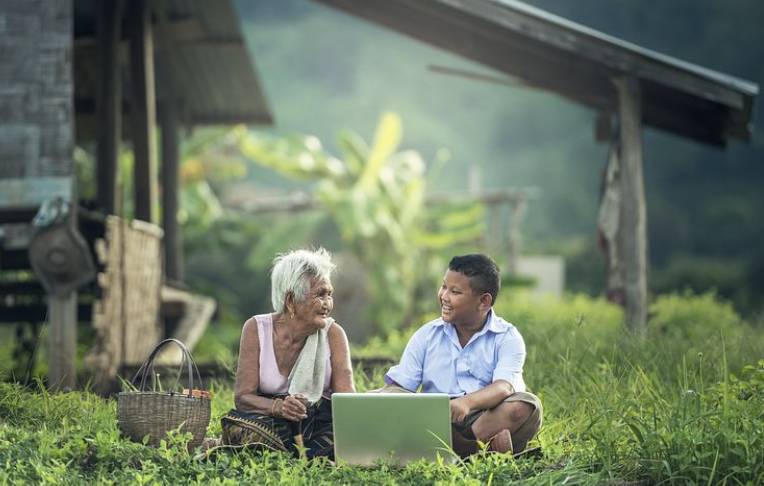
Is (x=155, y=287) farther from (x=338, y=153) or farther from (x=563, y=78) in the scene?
(x=338, y=153)

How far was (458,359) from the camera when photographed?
17.3 ft

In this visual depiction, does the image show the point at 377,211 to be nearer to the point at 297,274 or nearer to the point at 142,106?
the point at 142,106

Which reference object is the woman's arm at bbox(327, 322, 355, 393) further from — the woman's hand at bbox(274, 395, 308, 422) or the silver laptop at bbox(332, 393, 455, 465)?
the silver laptop at bbox(332, 393, 455, 465)

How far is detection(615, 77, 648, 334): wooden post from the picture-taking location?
9.73 metres

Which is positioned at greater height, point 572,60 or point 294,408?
point 572,60

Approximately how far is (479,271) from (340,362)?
0.84 m

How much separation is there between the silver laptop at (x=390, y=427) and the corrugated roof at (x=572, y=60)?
541 cm

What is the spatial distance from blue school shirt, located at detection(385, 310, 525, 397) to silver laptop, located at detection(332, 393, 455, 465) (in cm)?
56

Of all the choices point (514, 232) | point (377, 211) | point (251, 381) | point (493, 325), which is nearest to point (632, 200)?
point (493, 325)

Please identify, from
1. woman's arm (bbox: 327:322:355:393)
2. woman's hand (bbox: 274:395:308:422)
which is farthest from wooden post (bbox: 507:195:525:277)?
woman's hand (bbox: 274:395:308:422)

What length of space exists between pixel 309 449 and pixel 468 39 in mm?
6064

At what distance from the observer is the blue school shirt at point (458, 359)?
5.17 metres

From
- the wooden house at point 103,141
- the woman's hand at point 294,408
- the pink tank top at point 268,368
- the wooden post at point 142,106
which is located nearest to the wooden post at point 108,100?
the wooden house at point 103,141

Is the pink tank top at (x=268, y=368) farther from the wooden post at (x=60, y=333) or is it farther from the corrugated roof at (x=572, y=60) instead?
the corrugated roof at (x=572, y=60)
